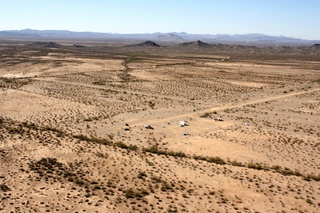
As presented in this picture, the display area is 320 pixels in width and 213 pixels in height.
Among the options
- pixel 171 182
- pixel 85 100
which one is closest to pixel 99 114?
pixel 85 100

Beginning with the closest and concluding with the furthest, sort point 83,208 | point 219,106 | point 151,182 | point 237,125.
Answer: point 83,208 → point 151,182 → point 237,125 → point 219,106

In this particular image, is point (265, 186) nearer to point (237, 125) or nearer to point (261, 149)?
point (261, 149)

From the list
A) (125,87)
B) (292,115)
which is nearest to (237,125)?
(292,115)

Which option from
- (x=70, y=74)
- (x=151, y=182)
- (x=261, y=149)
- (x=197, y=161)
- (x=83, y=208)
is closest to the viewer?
(x=83, y=208)

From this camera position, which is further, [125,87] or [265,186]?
[125,87]

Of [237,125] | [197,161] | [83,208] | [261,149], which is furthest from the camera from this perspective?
[237,125]

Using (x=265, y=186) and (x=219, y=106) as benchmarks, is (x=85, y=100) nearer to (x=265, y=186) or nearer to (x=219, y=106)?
(x=219, y=106)
